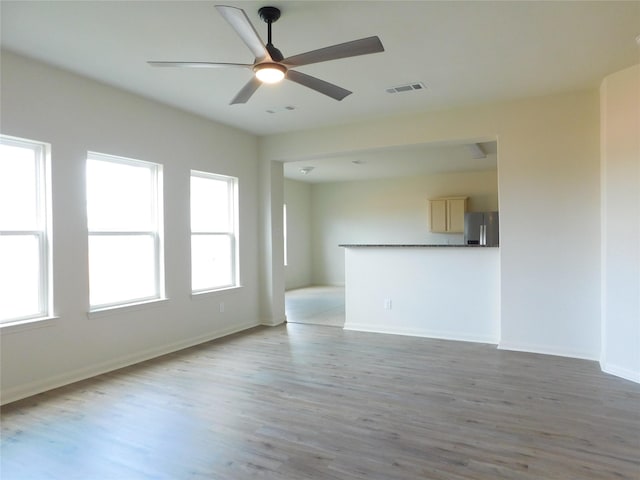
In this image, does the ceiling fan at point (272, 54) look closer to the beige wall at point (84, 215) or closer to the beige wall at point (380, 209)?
the beige wall at point (84, 215)

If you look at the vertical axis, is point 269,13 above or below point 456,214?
above

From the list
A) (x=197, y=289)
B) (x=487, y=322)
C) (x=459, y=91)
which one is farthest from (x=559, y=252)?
(x=197, y=289)

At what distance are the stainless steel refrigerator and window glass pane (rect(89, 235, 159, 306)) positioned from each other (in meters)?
6.58

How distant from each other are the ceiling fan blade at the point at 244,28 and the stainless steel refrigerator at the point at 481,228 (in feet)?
23.4

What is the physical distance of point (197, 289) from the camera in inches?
200

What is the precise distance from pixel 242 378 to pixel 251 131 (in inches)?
134

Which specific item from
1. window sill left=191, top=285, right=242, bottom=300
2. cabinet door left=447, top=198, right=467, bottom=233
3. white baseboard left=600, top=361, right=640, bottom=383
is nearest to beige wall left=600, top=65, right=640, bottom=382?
white baseboard left=600, top=361, right=640, bottom=383

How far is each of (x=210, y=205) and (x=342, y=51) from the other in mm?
3430

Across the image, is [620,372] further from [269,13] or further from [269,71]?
[269,13]

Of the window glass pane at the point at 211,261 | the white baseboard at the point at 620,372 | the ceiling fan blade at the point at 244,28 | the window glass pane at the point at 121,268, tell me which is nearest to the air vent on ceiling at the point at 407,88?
the ceiling fan blade at the point at 244,28

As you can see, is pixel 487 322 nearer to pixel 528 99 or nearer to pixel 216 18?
pixel 528 99

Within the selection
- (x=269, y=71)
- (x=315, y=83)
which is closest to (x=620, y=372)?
(x=315, y=83)

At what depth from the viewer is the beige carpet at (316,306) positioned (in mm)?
6188

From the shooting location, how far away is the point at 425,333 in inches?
202
